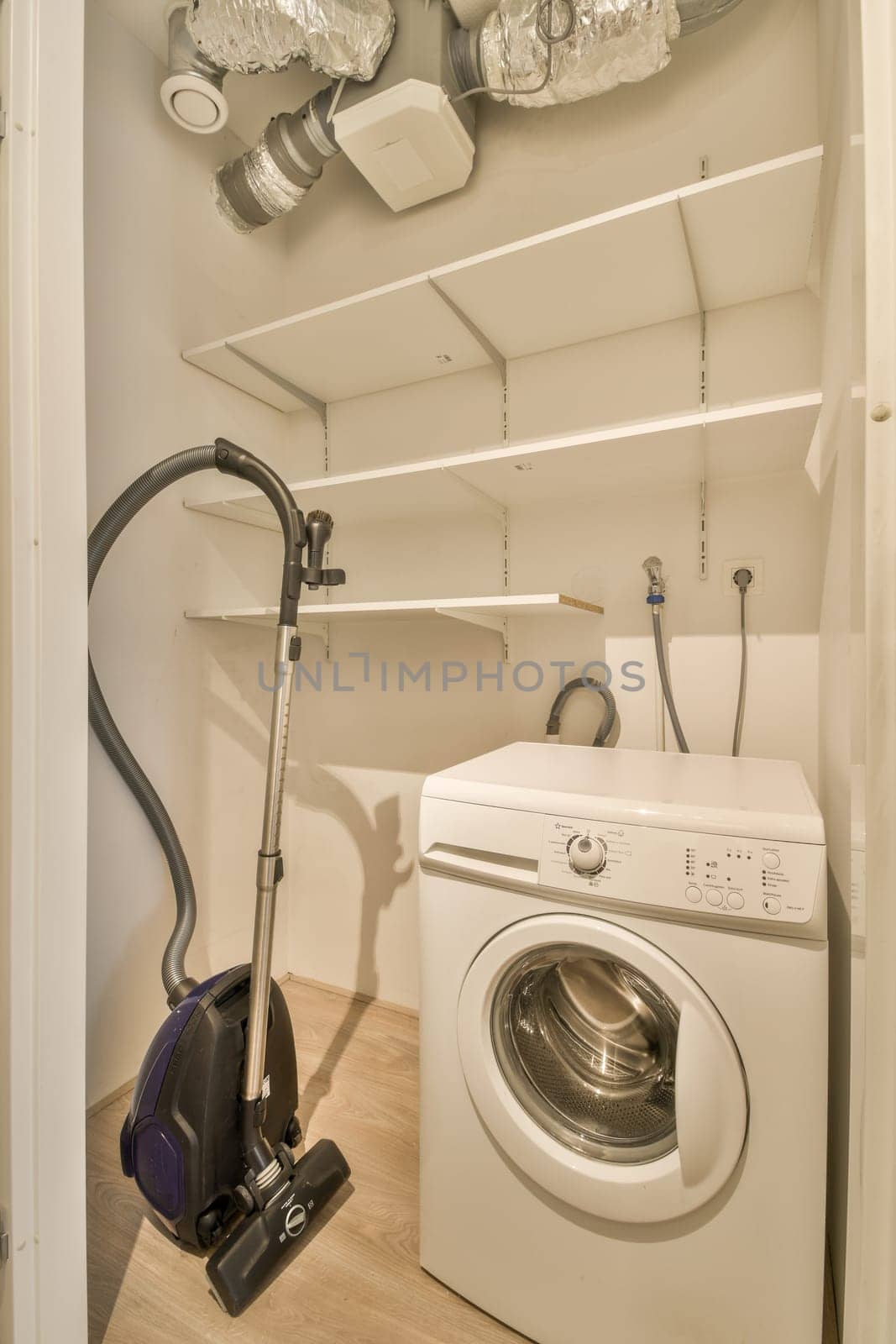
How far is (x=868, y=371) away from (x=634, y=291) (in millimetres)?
1105

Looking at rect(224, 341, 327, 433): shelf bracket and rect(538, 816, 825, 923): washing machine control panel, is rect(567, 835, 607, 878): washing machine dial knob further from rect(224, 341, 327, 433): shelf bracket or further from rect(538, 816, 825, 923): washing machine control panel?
rect(224, 341, 327, 433): shelf bracket

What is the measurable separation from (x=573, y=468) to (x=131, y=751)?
1336mm

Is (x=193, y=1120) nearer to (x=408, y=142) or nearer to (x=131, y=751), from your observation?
(x=131, y=751)

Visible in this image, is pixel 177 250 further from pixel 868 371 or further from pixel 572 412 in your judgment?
pixel 868 371

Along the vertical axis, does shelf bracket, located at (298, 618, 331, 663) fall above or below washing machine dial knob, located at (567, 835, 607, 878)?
above

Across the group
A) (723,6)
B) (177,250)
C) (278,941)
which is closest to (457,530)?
(177,250)

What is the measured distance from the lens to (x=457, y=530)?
6.27 feet

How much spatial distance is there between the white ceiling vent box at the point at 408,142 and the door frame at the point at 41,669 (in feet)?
2.48

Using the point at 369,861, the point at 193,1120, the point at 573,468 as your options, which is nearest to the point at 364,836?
the point at 369,861

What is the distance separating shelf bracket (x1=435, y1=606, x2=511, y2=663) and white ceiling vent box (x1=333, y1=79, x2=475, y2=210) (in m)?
1.19

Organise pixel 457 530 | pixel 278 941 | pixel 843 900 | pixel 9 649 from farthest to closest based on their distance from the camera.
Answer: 1. pixel 278 941
2. pixel 457 530
3. pixel 843 900
4. pixel 9 649

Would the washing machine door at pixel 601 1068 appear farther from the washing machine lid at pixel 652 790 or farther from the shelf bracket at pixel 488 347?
the shelf bracket at pixel 488 347

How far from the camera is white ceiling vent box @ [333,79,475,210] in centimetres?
147

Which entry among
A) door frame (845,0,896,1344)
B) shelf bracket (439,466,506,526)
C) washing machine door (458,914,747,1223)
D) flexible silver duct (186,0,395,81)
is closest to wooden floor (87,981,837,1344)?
washing machine door (458,914,747,1223)
